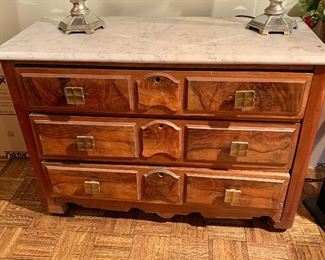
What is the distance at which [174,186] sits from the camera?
49.1 inches

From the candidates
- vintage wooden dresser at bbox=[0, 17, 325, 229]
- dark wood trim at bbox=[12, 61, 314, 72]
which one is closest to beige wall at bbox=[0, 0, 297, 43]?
vintage wooden dresser at bbox=[0, 17, 325, 229]

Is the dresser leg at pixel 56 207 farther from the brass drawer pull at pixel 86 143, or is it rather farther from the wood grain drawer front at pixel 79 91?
the wood grain drawer front at pixel 79 91

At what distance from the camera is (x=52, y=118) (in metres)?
1.16

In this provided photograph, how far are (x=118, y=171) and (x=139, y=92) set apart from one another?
0.34 meters

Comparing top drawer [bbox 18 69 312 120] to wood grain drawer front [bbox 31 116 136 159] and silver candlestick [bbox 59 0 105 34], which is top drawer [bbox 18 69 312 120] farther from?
silver candlestick [bbox 59 0 105 34]

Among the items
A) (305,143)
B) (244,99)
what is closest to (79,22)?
(244,99)

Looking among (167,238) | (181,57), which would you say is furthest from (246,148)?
(167,238)

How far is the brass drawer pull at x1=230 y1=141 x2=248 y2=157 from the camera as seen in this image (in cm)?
112

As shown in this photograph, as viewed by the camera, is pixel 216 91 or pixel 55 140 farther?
pixel 55 140

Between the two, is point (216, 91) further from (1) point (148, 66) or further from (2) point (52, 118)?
(2) point (52, 118)

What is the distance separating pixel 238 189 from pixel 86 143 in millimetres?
561

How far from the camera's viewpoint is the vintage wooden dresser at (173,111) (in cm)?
101

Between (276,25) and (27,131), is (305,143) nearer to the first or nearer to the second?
(276,25)

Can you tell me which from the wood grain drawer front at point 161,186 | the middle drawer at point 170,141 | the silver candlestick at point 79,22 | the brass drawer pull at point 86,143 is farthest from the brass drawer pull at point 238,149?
the silver candlestick at point 79,22
